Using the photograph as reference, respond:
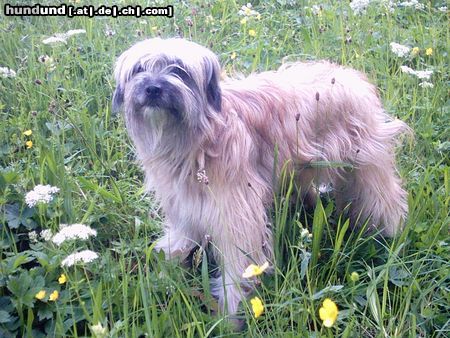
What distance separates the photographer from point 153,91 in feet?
8.90

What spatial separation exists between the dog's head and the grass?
521 mm

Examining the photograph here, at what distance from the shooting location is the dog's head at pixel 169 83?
2740 mm

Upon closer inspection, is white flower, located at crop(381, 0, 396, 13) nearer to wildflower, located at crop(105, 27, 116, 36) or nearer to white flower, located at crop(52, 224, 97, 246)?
wildflower, located at crop(105, 27, 116, 36)

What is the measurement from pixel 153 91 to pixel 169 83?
0.08m

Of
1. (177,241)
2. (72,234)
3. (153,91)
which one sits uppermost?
(153,91)

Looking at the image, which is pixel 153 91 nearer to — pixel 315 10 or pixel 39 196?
pixel 39 196

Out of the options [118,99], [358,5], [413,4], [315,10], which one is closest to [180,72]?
[118,99]

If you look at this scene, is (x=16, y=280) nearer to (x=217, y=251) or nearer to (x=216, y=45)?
(x=217, y=251)

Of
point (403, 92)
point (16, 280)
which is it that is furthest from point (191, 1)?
point (16, 280)

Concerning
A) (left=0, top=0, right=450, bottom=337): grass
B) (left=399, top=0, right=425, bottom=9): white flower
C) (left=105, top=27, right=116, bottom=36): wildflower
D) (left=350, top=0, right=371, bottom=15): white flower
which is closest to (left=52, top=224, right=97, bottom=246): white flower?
(left=0, top=0, right=450, bottom=337): grass

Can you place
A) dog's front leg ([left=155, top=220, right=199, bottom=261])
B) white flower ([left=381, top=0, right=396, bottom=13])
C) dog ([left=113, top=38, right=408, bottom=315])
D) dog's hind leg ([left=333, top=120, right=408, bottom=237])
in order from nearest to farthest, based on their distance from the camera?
1. dog ([left=113, top=38, right=408, bottom=315])
2. dog's front leg ([left=155, top=220, right=199, bottom=261])
3. dog's hind leg ([left=333, top=120, right=408, bottom=237])
4. white flower ([left=381, top=0, right=396, bottom=13])

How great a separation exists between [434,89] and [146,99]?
246 cm

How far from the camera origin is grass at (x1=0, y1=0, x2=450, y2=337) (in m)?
2.55

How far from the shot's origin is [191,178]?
9.71ft
